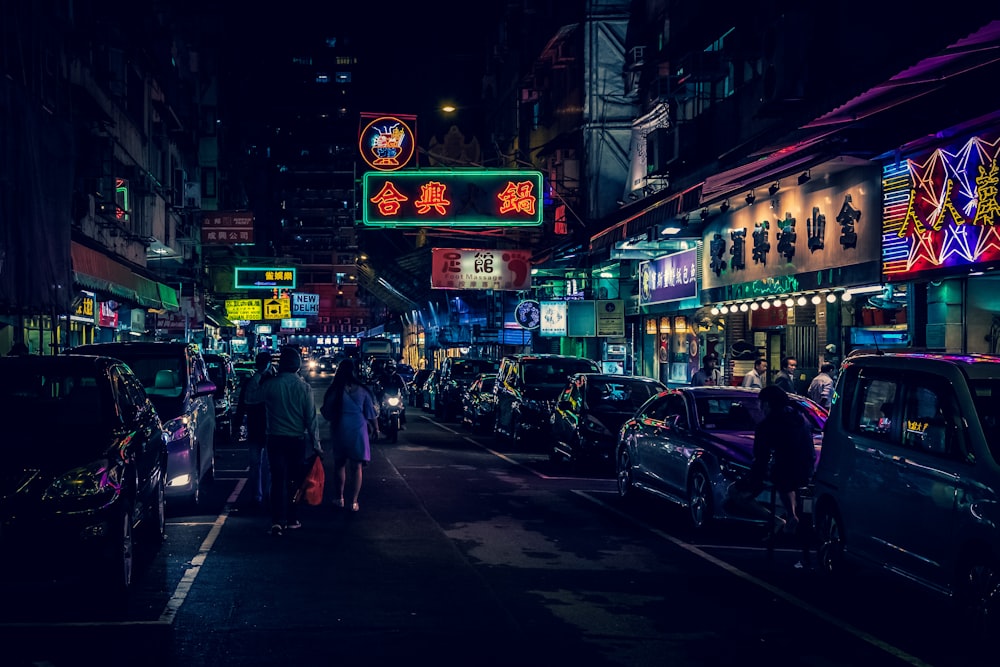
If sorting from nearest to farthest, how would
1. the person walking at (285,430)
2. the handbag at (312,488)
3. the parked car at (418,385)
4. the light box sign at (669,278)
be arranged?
the person walking at (285,430) → the handbag at (312,488) → the light box sign at (669,278) → the parked car at (418,385)

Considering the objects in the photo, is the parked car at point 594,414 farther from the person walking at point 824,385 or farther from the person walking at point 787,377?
the person walking at point 824,385

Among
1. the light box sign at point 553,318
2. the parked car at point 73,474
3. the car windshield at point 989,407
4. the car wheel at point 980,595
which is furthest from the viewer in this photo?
the light box sign at point 553,318

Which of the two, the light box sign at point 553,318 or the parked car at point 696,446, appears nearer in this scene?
the parked car at point 696,446

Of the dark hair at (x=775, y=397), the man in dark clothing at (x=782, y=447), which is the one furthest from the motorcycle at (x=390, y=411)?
the dark hair at (x=775, y=397)

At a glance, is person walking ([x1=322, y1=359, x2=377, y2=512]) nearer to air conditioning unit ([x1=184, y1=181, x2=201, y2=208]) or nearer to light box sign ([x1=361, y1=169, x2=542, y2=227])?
light box sign ([x1=361, y1=169, x2=542, y2=227])

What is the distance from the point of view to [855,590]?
928 cm

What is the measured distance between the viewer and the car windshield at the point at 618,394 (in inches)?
758

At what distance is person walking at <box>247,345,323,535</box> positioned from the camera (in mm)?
11578

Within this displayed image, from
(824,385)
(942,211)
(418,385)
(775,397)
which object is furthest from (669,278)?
(775,397)

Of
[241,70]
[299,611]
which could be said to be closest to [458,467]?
[299,611]

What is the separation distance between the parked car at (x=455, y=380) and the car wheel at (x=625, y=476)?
735 inches

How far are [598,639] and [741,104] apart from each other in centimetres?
1881

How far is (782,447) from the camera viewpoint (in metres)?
10.7

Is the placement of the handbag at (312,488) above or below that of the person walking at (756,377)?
below
